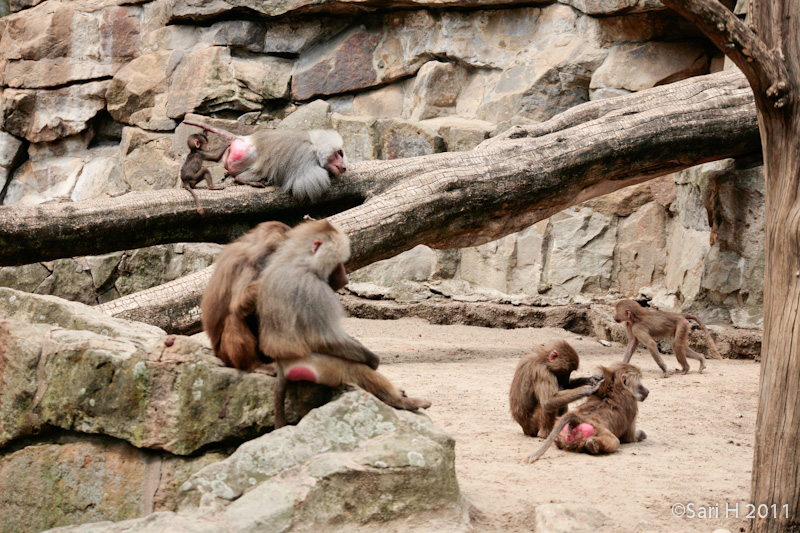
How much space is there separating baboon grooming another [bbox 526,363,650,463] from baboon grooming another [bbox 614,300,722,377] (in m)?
1.81

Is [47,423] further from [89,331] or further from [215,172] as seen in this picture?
[215,172]

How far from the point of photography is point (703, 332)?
7152 mm

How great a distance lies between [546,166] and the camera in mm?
6941

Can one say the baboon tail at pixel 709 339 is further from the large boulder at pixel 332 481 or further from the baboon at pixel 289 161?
the large boulder at pixel 332 481

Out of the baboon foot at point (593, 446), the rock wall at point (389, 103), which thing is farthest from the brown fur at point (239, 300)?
the rock wall at point (389, 103)

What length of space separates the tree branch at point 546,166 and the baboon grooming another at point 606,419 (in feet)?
7.77

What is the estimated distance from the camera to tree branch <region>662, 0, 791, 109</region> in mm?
3066

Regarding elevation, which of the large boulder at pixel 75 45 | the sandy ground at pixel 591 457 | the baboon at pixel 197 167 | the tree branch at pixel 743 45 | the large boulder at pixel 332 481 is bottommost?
the sandy ground at pixel 591 457

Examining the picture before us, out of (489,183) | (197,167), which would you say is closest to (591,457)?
(489,183)

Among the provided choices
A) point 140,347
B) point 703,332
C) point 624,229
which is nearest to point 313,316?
point 140,347

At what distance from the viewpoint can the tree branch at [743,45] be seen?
307 centimetres

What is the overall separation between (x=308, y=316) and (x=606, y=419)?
200 centimetres

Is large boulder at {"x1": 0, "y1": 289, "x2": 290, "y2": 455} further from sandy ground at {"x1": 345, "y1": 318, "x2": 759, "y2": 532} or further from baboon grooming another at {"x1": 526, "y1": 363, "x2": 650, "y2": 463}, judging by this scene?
baboon grooming another at {"x1": 526, "y1": 363, "x2": 650, "y2": 463}

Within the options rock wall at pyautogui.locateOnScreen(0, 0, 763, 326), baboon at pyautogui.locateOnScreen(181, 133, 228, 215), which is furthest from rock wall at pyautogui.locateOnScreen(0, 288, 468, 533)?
rock wall at pyautogui.locateOnScreen(0, 0, 763, 326)
